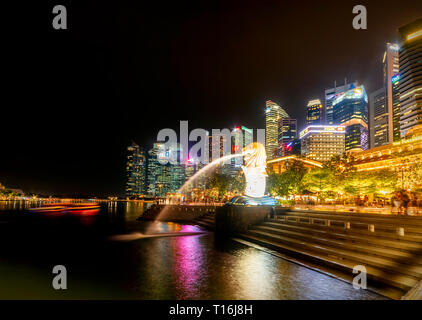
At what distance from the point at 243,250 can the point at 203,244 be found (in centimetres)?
311

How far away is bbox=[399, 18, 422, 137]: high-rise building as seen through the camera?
398ft

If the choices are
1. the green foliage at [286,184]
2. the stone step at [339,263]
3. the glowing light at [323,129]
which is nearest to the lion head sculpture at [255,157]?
the stone step at [339,263]

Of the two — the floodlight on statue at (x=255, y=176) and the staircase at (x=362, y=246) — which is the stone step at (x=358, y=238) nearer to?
the staircase at (x=362, y=246)

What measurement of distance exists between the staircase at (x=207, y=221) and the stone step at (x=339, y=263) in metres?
10.6

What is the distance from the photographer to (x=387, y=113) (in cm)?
19038

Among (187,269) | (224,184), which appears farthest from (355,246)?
(224,184)

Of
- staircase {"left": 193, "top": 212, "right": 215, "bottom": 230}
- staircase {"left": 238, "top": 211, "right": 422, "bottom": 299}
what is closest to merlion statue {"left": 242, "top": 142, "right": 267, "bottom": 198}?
staircase {"left": 193, "top": 212, "right": 215, "bottom": 230}

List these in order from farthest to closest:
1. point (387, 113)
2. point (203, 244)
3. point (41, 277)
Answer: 1. point (387, 113)
2. point (203, 244)
3. point (41, 277)

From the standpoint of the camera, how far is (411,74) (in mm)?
125562

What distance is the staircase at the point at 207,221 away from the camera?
87.0 ft
